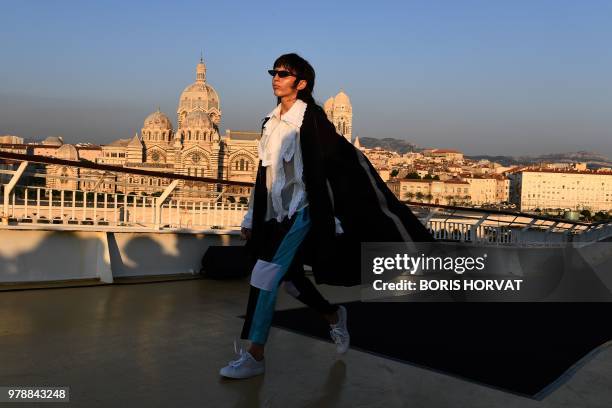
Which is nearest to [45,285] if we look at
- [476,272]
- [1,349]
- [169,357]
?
[1,349]

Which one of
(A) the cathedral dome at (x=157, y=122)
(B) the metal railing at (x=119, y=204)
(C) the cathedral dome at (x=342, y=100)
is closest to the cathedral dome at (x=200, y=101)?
(A) the cathedral dome at (x=157, y=122)

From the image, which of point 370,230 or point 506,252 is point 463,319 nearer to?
point 370,230

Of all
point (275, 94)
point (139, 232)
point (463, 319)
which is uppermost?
point (275, 94)

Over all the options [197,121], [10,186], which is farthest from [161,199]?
[197,121]

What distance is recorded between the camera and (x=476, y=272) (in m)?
5.64

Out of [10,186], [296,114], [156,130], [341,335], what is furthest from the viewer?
[156,130]

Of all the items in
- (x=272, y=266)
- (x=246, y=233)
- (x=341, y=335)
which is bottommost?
(x=341, y=335)

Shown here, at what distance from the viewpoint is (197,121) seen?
10550cm

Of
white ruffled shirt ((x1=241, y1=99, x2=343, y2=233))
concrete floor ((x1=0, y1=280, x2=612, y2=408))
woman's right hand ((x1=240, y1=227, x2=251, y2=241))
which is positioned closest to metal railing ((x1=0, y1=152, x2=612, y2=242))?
concrete floor ((x1=0, y1=280, x2=612, y2=408))

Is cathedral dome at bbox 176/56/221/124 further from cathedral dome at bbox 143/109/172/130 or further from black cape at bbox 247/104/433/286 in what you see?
black cape at bbox 247/104/433/286

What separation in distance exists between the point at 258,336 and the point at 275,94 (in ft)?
3.20

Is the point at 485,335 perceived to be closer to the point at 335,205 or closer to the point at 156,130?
the point at 335,205

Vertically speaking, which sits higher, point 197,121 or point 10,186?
point 197,121

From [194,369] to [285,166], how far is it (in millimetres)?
875
